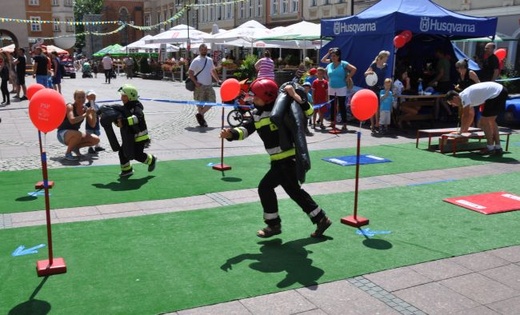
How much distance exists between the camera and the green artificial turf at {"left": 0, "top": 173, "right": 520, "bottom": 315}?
428 cm

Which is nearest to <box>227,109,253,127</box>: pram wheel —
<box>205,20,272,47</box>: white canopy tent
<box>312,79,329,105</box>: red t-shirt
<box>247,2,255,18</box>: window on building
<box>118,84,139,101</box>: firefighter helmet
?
<box>312,79,329,105</box>: red t-shirt

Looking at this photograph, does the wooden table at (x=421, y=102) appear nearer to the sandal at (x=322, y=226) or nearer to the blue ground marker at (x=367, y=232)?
the blue ground marker at (x=367, y=232)

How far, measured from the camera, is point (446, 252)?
209 inches

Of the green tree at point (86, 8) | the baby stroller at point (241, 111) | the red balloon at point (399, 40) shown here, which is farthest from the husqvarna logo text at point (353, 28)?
the green tree at point (86, 8)

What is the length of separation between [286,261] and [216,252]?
711 mm

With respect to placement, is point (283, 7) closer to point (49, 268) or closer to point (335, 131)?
point (335, 131)

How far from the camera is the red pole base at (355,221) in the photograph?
6.06 m

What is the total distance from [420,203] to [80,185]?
4.88 meters

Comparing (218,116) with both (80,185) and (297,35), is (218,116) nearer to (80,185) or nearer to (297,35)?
(297,35)

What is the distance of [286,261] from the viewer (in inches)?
200

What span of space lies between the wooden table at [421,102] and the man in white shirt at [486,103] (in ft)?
10.9

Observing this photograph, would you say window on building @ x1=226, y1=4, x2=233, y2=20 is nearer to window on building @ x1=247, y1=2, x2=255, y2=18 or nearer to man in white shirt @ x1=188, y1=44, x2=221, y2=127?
window on building @ x1=247, y1=2, x2=255, y2=18

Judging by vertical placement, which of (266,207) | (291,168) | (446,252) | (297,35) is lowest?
(446,252)

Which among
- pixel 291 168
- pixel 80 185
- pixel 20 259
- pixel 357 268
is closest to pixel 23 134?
pixel 80 185
